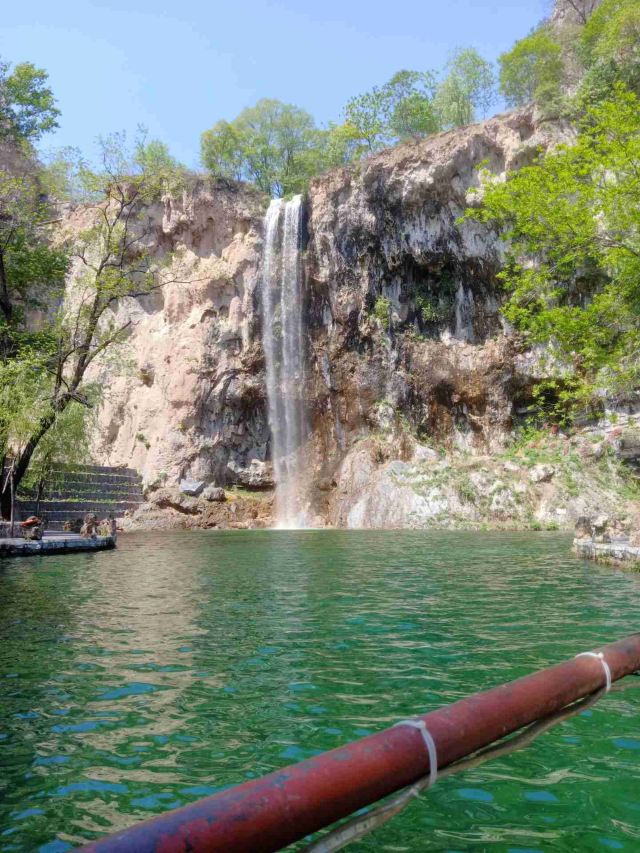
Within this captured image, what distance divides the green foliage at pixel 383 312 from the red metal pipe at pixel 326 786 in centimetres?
4119

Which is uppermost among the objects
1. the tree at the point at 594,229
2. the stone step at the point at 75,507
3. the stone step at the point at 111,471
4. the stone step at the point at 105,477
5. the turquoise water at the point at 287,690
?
the tree at the point at 594,229

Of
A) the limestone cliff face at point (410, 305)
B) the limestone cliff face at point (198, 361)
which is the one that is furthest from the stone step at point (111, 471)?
the limestone cliff face at point (410, 305)

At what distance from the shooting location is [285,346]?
43188 mm

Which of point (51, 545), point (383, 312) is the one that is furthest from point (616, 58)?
point (51, 545)

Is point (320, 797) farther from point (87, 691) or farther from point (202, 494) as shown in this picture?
point (202, 494)

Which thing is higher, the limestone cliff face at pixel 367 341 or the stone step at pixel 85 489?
the limestone cliff face at pixel 367 341

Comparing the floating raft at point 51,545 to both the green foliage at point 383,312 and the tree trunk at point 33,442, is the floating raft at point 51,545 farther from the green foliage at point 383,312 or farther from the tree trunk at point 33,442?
the green foliage at point 383,312

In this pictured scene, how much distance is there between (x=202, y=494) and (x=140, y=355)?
1239cm

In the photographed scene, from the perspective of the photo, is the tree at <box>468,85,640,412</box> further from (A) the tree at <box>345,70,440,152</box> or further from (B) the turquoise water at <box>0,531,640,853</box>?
(A) the tree at <box>345,70,440,152</box>

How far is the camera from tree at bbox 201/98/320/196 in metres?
56.9

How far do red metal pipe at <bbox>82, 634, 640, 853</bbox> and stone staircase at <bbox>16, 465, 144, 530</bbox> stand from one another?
87.5 ft

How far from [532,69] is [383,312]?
2252 cm

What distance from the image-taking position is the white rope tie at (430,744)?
5.91ft

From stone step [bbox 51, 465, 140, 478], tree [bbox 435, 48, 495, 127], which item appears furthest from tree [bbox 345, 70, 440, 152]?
stone step [bbox 51, 465, 140, 478]
